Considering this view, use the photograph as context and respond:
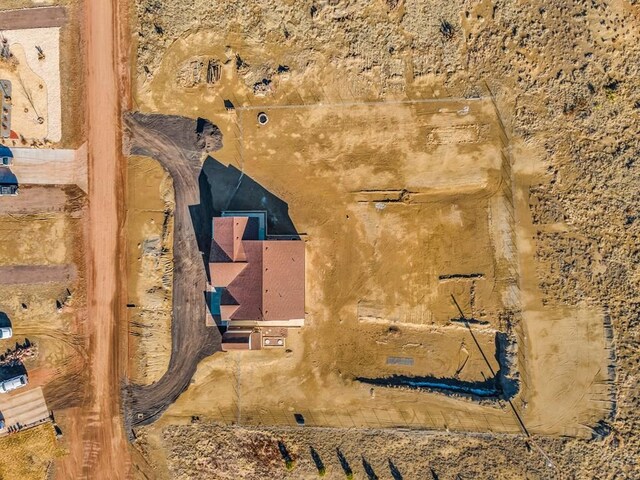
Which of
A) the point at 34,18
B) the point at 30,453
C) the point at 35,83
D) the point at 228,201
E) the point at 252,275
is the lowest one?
the point at 30,453

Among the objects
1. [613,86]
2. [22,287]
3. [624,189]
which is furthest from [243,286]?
[613,86]

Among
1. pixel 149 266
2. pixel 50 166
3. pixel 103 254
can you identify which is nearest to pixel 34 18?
pixel 50 166

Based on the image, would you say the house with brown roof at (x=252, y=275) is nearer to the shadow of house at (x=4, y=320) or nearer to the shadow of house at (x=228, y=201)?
the shadow of house at (x=228, y=201)

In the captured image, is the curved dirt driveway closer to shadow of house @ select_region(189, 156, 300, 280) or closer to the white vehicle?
shadow of house @ select_region(189, 156, 300, 280)

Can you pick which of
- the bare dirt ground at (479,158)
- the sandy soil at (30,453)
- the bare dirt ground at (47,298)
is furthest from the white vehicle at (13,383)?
the bare dirt ground at (479,158)

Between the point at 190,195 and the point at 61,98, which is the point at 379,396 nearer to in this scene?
the point at 190,195

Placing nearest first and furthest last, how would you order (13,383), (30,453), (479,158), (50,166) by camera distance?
(13,383) < (479,158) < (30,453) < (50,166)

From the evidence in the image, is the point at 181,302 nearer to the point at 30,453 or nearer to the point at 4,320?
the point at 4,320
